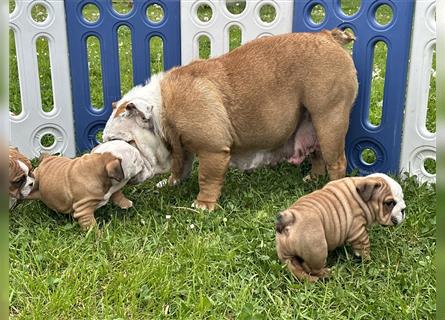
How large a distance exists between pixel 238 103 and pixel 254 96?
4.4 inches

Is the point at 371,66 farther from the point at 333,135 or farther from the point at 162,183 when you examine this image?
the point at 162,183

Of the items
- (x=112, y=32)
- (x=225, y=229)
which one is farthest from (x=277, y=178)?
(x=112, y=32)

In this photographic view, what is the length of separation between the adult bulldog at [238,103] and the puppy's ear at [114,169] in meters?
0.30

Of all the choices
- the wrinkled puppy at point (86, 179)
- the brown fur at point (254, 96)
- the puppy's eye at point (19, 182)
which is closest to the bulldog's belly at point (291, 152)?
the brown fur at point (254, 96)

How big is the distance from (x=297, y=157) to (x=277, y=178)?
0.21 meters

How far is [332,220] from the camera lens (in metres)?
3.06

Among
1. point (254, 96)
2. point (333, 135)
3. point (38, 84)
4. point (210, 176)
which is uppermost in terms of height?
point (254, 96)

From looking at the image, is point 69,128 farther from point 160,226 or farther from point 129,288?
point 129,288

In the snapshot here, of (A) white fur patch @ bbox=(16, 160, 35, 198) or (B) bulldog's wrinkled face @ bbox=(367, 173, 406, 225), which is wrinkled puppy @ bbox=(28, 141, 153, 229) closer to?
(A) white fur patch @ bbox=(16, 160, 35, 198)

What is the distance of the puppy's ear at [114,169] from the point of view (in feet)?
11.5

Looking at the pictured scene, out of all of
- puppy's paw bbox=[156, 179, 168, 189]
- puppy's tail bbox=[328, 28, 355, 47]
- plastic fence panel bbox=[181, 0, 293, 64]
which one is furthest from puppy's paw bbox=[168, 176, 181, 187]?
puppy's tail bbox=[328, 28, 355, 47]

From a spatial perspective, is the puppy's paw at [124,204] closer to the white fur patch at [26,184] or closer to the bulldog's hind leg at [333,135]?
the white fur patch at [26,184]

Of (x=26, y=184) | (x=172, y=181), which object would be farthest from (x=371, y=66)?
(x=26, y=184)

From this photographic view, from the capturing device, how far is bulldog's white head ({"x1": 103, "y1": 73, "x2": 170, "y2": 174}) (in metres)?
3.78
